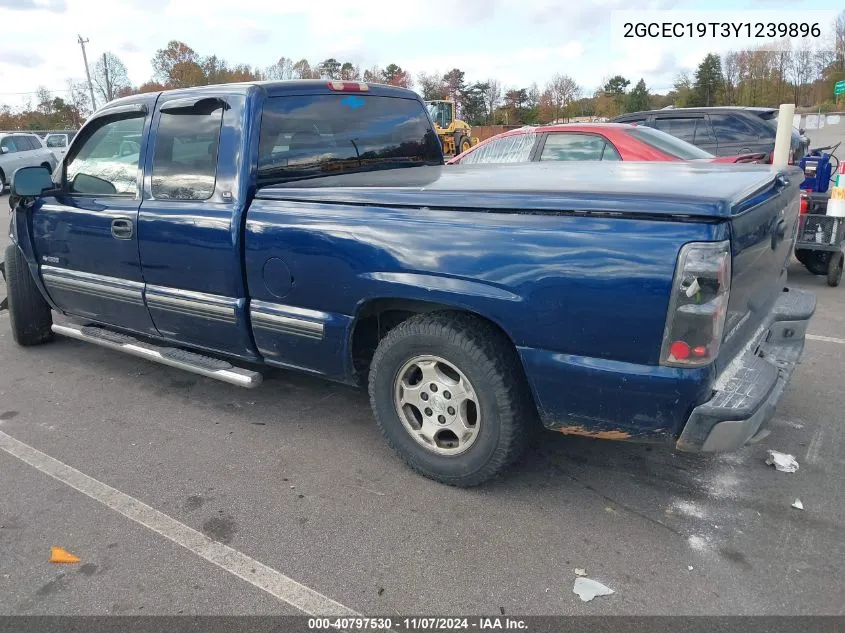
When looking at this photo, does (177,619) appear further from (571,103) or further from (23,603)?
(571,103)

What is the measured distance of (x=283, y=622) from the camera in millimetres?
2320

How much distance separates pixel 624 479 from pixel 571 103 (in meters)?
58.3

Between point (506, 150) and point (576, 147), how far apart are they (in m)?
0.85

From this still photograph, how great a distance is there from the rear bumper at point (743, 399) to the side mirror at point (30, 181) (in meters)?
4.32

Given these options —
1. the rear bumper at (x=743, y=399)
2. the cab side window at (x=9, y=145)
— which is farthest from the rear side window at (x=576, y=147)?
the cab side window at (x=9, y=145)

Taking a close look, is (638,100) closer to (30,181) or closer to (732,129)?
(732,129)

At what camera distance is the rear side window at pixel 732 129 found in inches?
346

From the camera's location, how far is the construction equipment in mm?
26781

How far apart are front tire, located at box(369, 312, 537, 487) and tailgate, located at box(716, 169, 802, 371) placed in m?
0.86

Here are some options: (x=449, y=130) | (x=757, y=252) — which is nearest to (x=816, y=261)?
(x=757, y=252)

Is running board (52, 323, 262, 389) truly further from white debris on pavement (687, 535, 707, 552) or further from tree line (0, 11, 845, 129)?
tree line (0, 11, 845, 129)

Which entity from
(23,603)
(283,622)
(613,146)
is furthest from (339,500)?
(613,146)

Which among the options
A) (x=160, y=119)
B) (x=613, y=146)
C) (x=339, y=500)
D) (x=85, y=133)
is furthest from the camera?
(x=613, y=146)

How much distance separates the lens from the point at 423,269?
111 inches
